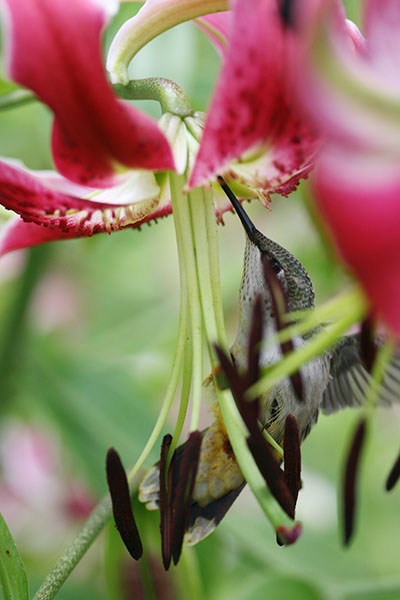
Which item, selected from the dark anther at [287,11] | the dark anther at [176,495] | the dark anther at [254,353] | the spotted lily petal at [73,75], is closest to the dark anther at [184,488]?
the dark anther at [176,495]

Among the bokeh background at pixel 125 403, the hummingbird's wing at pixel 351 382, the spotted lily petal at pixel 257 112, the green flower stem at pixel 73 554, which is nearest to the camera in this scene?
the spotted lily petal at pixel 257 112

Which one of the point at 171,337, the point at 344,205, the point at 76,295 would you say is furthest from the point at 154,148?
the point at 76,295

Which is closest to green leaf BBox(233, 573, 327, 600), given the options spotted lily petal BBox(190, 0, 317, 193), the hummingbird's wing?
the hummingbird's wing

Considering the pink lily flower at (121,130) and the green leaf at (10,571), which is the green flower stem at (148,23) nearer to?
the pink lily flower at (121,130)

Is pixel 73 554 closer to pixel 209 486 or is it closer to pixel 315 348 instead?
pixel 209 486

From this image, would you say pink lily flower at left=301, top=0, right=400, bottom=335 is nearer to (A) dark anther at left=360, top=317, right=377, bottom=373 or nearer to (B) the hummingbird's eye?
(A) dark anther at left=360, top=317, right=377, bottom=373

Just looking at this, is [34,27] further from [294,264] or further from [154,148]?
[294,264]

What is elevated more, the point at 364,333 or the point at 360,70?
the point at 360,70
